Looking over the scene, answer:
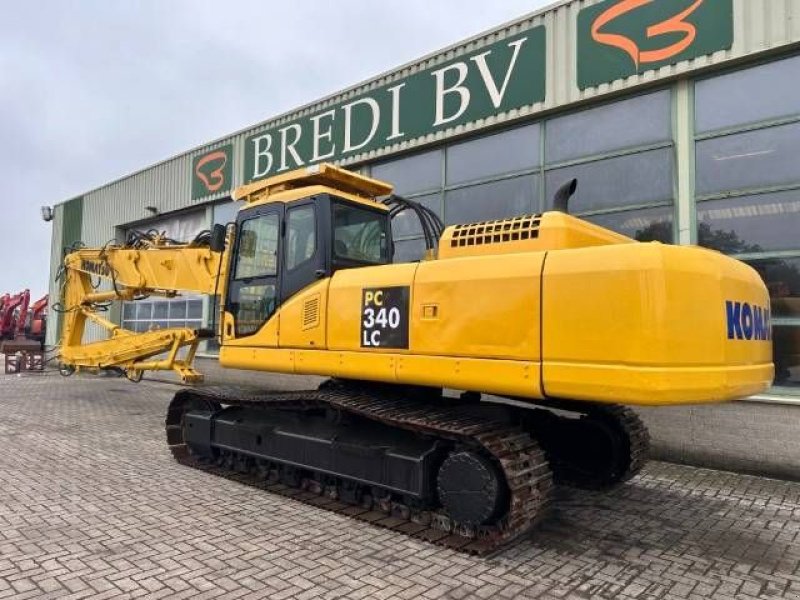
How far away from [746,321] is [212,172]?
42.6 ft

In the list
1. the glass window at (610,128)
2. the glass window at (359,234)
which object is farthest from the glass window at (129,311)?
the glass window at (359,234)

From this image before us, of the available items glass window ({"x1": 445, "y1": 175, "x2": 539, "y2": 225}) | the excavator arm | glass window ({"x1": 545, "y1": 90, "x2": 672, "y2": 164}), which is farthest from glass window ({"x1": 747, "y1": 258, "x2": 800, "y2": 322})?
the excavator arm

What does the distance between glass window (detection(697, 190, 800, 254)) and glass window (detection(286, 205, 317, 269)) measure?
4.84m

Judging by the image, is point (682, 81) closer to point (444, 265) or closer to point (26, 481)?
point (444, 265)

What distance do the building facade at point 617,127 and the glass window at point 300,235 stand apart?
4.38m

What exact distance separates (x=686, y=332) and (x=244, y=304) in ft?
13.6

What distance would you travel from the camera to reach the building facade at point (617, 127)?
6.71m

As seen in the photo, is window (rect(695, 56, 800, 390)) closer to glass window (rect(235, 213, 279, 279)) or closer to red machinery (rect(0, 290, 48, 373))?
glass window (rect(235, 213, 279, 279))

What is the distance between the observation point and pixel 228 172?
13914 mm

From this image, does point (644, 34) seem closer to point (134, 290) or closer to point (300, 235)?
point (300, 235)

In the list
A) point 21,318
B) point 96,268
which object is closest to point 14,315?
point 21,318

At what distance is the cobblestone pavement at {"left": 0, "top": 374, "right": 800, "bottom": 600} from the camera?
3.59 metres

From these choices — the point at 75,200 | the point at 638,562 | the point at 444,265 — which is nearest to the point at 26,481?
the point at 444,265

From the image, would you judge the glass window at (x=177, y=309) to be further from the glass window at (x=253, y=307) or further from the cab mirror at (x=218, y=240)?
the glass window at (x=253, y=307)
